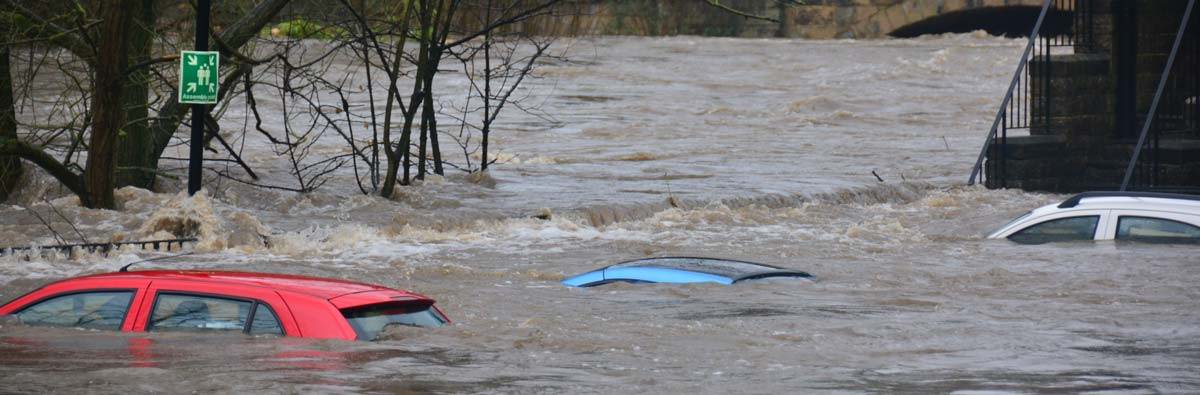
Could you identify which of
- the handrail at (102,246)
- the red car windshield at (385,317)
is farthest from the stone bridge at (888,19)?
the red car windshield at (385,317)

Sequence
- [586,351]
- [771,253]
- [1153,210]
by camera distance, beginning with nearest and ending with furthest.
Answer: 1. [586,351]
2. [1153,210]
3. [771,253]

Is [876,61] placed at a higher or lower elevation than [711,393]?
higher

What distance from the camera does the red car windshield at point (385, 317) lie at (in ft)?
25.5

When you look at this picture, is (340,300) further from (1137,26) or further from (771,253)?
(1137,26)

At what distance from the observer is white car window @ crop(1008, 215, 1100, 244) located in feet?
43.8

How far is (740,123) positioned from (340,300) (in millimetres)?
26629

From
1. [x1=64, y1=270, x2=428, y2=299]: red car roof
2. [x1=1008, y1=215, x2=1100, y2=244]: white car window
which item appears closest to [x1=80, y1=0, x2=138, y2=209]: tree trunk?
[x1=64, y1=270, x2=428, y2=299]: red car roof

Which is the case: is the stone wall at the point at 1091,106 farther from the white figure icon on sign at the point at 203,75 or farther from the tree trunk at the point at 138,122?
the white figure icon on sign at the point at 203,75

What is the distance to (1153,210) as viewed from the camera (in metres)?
13.3

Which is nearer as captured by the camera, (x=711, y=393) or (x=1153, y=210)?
(x=711, y=393)

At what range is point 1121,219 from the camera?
13242mm

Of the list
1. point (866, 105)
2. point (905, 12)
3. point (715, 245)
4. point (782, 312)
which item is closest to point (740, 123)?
point (866, 105)

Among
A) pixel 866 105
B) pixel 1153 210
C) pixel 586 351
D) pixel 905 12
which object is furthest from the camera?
pixel 905 12

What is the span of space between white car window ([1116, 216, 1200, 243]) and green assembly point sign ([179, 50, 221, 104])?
7867mm
